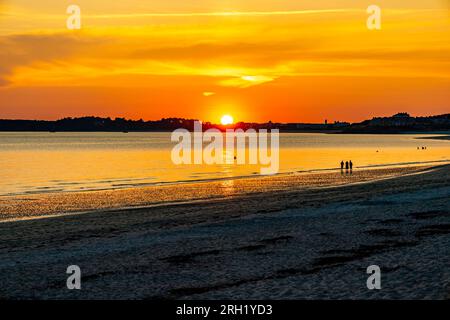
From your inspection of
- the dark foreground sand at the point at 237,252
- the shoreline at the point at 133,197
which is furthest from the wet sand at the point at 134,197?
the dark foreground sand at the point at 237,252

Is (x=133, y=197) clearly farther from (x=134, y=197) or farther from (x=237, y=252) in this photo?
(x=237, y=252)

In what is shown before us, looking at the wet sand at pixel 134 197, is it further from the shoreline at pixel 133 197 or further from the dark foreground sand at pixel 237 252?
the dark foreground sand at pixel 237 252

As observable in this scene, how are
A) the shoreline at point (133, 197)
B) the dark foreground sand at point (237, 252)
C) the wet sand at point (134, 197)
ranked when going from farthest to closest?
the wet sand at point (134, 197) → the shoreline at point (133, 197) → the dark foreground sand at point (237, 252)

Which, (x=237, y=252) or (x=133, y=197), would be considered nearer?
(x=237, y=252)

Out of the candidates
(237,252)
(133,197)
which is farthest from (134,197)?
(237,252)

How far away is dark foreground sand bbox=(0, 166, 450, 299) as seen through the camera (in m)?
17.0

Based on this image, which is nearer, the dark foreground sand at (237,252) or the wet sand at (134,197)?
the dark foreground sand at (237,252)

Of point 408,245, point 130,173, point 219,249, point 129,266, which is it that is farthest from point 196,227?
point 130,173

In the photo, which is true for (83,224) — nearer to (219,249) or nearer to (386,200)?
(219,249)


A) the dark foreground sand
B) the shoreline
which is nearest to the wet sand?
the shoreline

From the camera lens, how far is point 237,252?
22.5m

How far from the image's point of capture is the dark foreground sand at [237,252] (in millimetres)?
16984

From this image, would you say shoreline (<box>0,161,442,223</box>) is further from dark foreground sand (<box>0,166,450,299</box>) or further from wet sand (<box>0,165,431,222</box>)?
dark foreground sand (<box>0,166,450,299</box>)
